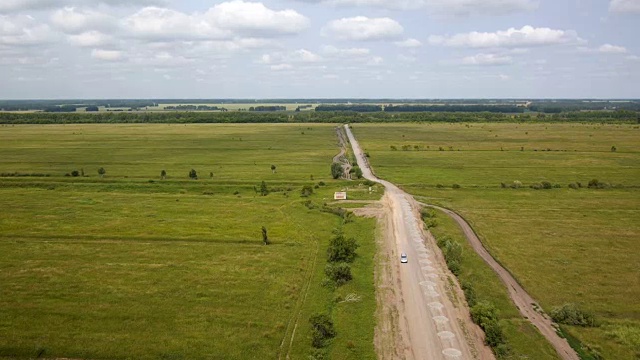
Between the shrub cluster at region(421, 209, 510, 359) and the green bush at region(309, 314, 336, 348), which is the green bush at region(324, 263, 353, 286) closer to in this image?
the green bush at region(309, 314, 336, 348)

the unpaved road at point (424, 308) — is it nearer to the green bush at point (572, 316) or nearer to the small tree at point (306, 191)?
the green bush at point (572, 316)

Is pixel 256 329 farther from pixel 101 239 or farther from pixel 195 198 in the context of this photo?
pixel 195 198

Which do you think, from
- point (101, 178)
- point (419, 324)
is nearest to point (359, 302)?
point (419, 324)

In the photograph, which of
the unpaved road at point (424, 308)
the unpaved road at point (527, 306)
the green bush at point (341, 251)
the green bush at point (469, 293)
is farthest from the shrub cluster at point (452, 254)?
the green bush at point (341, 251)

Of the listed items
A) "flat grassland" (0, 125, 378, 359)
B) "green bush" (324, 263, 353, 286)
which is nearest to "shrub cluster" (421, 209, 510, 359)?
"flat grassland" (0, 125, 378, 359)

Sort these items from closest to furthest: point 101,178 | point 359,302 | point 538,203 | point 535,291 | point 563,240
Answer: point 359,302 → point 535,291 → point 563,240 → point 538,203 → point 101,178

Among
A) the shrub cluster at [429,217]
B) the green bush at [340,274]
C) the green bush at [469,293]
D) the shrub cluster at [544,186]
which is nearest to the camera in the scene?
the green bush at [469,293]
